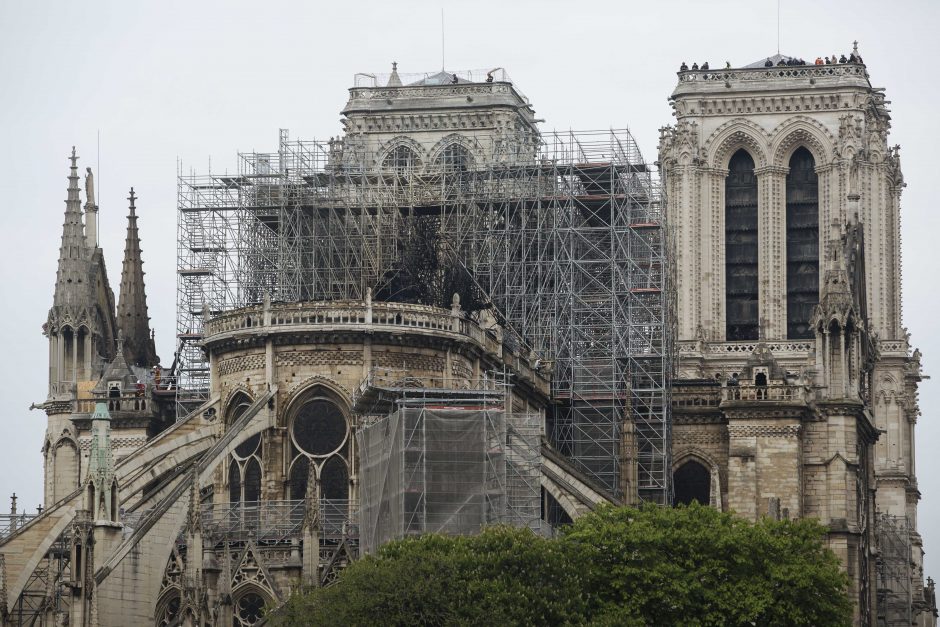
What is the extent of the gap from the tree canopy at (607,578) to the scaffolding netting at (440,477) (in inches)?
122

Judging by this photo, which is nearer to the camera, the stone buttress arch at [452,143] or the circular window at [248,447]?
the circular window at [248,447]

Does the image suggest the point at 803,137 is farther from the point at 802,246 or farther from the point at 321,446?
the point at 321,446

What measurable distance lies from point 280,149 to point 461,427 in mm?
22087

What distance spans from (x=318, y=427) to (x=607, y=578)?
14112mm

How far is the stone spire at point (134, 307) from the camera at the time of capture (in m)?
106

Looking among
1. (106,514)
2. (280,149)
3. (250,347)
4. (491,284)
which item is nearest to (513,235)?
(491,284)

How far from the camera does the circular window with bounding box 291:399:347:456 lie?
281ft

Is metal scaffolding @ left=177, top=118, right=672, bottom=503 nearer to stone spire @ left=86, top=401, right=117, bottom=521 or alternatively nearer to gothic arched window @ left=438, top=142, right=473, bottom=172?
gothic arched window @ left=438, top=142, right=473, bottom=172

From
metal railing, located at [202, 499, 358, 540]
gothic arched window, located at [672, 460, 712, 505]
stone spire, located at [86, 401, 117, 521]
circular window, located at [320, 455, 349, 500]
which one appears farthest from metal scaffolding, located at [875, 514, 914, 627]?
stone spire, located at [86, 401, 117, 521]

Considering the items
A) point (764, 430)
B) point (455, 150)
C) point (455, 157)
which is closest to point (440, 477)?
point (764, 430)

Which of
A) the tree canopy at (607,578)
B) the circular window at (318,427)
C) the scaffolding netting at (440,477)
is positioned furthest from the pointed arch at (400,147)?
the tree canopy at (607,578)

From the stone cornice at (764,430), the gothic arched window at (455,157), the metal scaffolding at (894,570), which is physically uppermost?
the gothic arched window at (455,157)

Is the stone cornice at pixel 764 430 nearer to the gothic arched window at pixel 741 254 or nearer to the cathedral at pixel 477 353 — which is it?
the cathedral at pixel 477 353

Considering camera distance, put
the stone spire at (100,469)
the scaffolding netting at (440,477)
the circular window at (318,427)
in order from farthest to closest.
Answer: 1. the circular window at (318,427)
2. the scaffolding netting at (440,477)
3. the stone spire at (100,469)
